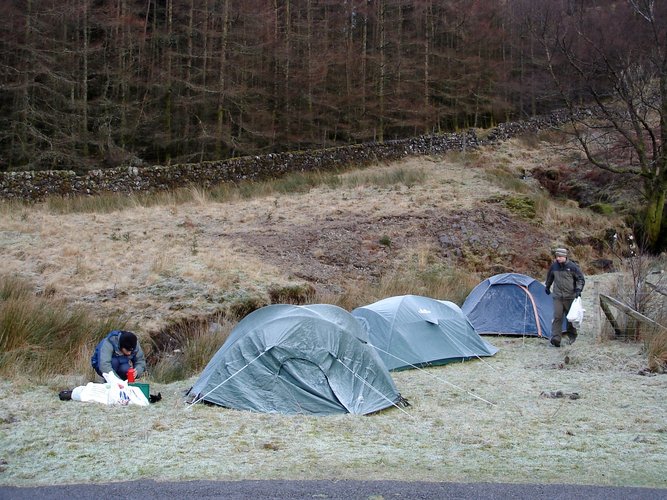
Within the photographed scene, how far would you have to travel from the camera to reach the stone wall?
23.1 meters

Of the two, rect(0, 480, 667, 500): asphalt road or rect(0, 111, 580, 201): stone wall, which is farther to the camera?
rect(0, 111, 580, 201): stone wall

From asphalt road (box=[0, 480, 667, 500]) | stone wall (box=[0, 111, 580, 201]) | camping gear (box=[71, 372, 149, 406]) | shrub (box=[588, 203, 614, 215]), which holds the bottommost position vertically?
asphalt road (box=[0, 480, 667, 500])

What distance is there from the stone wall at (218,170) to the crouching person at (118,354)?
1531cm

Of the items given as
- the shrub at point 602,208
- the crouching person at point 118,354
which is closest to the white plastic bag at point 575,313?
the crouching person at point 118,354

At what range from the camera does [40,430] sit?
287 inches

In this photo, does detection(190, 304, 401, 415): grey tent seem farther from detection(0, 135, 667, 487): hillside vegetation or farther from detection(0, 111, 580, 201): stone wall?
detection(0, 111, 580, 201): stone wall

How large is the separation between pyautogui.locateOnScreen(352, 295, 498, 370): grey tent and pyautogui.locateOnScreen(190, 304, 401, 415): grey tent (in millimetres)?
2995

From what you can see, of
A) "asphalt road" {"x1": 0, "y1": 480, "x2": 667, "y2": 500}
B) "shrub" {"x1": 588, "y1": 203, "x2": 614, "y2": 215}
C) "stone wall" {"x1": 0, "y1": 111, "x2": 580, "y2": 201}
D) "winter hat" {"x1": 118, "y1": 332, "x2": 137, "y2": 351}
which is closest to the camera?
"asphalt road" {"x1": 0, "y1": 480, "x2": 667, "y2": 500}

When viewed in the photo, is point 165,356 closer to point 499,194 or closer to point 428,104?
point 499,194

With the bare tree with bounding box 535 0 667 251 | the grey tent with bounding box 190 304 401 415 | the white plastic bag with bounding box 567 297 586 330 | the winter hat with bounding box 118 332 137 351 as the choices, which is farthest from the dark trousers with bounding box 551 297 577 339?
the bare tree with bounding box 535 0 667 251

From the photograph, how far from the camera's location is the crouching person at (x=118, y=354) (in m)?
9.07

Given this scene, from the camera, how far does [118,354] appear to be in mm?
9273

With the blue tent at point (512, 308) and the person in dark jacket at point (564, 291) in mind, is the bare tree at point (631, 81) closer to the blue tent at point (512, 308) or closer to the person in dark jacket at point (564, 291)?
the blue tent at point (512, 308)

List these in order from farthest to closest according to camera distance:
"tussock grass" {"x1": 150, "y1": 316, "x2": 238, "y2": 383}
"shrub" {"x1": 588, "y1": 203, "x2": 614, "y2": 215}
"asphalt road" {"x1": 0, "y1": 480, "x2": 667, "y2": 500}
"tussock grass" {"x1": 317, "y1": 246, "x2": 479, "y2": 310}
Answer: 1. "shrub" {"x1": 588, "y1": 203, "x2": 614, "y2": 215}
2. "tussock grass" {"x1": 317, "y1": 246, "x2": 479, "y2": 310}
3. "tussock grass" {"x1": 150, "y1": 316, "x2": 238, "y2": 383}
4. "asphalt road" {"x1": 0, "y1": 480, "x2": 667, "y2": 500}
